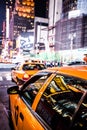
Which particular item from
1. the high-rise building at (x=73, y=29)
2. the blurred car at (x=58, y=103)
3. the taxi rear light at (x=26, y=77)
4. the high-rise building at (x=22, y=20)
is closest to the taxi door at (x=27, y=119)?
the blurred car at (x=58, y=103)

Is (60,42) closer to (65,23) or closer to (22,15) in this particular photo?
(65,23)

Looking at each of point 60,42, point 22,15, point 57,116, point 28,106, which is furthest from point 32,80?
point 22,15

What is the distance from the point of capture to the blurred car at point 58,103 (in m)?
2.44

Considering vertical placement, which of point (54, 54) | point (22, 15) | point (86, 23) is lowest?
point (54, 54)

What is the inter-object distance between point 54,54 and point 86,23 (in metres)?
24.7

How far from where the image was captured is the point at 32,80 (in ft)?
14.0

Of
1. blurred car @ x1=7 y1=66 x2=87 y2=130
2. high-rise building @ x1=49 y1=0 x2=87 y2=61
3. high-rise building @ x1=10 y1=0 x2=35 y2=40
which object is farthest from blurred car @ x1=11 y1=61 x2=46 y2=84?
high-rise building @ x1=10 y1=0 x2=35 y2=40

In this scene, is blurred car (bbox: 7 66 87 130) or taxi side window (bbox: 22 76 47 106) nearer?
blurred car (bbox: 7 66 87 130)

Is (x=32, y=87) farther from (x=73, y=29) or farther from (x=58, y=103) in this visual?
(x=73, y=29)

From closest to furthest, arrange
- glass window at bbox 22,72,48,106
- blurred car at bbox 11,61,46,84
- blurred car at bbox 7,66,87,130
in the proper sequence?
blurred car at bbox 7,66,87,130 → glass window at bbox 22,72,48,106 → blurred car at bbox 11,61,46,84

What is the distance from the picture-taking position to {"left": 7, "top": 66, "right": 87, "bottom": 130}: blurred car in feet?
8.01

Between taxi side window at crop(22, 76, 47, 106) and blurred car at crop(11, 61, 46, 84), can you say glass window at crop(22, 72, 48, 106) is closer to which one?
taxi side window at crop(22, 76, 47, 106)

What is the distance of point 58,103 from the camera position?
309 cm

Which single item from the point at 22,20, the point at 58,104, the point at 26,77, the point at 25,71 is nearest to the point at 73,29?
the point at 25,71
